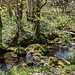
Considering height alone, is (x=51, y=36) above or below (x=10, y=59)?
above

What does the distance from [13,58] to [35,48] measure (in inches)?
106

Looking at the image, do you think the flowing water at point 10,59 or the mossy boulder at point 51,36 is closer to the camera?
the flowing water at point 10,59

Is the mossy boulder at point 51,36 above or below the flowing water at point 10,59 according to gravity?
above

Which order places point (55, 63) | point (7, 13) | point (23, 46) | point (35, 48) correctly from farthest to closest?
point (7, 13), point (23, 46), point (35, 48), point (55, 63)

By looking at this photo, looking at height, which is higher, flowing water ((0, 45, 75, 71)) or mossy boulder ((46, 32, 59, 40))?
mossy boulder ((46, 32, 59, 40))

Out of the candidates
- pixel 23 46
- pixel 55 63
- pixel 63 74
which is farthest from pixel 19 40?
pixel 63 74

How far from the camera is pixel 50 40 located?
13617mm

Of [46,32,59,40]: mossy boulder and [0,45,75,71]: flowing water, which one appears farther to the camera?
[46,32,59,40]: mossy boulder

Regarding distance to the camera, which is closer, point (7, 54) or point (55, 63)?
point (55, 63)

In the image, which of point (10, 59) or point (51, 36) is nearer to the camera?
point (10, 59)

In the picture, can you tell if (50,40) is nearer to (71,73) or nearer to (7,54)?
(7,54)

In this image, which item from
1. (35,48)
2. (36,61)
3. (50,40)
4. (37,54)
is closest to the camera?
(36,61)

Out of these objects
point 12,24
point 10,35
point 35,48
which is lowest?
point 35,48

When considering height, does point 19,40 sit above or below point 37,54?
above
